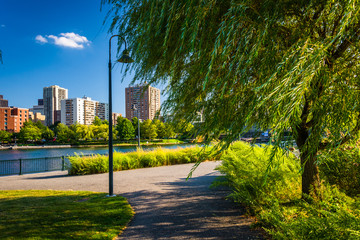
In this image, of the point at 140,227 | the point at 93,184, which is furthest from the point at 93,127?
the point at 140,227

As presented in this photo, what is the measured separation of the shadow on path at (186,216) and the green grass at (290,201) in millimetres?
545

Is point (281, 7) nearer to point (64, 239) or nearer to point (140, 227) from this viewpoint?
point (140, 227)

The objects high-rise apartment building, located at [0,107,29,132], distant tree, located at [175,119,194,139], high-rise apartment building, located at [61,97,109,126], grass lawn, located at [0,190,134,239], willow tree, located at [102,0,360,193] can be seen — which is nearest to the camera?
willow tree, located at [102,0,360,193]

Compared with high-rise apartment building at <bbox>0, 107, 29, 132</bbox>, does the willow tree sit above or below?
below

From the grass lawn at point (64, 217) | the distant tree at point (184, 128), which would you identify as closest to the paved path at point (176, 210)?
the grass lawn at point (64, 217)

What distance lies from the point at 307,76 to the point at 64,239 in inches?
198

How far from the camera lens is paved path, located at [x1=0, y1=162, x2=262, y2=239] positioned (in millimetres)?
4480

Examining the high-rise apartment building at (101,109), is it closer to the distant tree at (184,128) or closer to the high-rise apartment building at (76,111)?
the high-rise apartment building at (76,111)

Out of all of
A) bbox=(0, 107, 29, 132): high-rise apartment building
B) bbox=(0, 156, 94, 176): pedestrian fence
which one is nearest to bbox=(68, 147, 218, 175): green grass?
bbox=(0, 156, 94, 176): pedestrian fence

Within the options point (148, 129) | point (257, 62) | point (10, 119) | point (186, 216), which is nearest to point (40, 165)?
point (186, 216)

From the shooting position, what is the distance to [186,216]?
17.9ft

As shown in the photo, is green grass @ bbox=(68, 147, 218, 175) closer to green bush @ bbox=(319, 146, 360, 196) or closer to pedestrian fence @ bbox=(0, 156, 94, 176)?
pedestrian fence @ bbox=(0, 156, 94, 176)

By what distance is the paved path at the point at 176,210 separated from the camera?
4480 millimetres

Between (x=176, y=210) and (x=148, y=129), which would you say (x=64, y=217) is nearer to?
(x=176, y=210)
